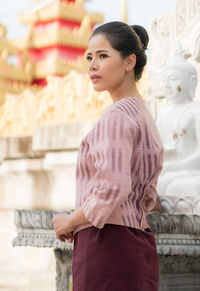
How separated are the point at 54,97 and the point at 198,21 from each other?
191 centimetres

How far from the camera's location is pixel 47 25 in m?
14.9

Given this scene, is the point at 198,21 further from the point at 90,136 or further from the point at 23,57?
the point at 23,57

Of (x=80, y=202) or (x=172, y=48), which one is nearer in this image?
(x=80, y=202)

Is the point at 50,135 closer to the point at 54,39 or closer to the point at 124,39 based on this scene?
the point at 124,39

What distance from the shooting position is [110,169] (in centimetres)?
178

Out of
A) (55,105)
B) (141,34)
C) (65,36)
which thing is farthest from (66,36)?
(141,34)

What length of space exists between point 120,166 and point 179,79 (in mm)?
2302

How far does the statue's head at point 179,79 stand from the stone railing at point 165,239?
1199 millimetres

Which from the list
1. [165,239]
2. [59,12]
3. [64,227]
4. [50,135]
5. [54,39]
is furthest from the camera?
[54,39]

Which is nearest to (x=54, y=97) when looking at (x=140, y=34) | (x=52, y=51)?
(x=140, y=34)

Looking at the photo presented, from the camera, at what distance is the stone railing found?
2867 millimetres

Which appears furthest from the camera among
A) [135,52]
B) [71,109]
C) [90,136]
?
[71,109]

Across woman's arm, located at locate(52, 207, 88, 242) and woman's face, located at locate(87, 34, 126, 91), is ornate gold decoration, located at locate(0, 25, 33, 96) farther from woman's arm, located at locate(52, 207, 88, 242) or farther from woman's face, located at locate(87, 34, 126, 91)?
woman's arm, located at locate(52, 207, 88, 242)

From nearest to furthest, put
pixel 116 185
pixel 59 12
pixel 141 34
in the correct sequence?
pixel 116 185 < pixel 141 34 < pixel 59 12
